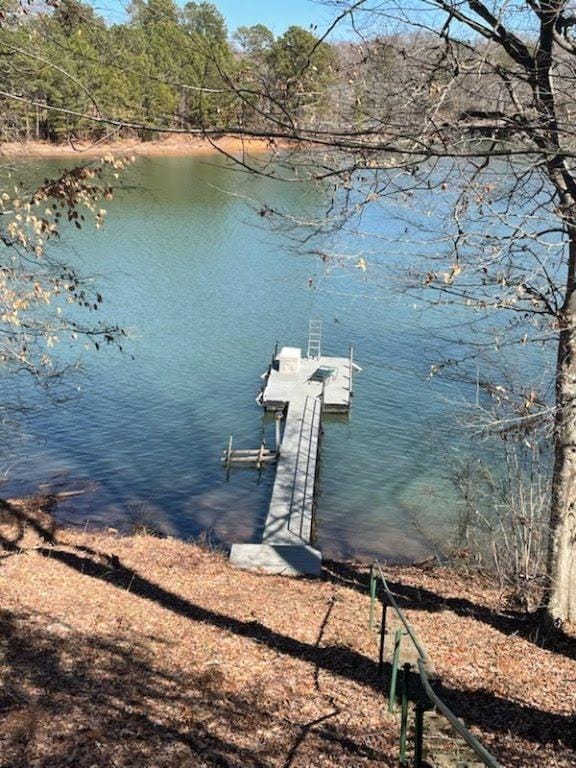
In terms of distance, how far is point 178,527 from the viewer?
1459 cm

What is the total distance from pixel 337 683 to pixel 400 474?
11.0 metres

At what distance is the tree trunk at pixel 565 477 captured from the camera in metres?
6.75

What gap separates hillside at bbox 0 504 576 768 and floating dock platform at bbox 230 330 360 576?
154 cm

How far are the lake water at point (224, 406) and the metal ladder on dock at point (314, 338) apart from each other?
0.40 metres

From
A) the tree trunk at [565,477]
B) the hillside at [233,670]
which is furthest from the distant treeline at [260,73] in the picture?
the hillside at [233,670]

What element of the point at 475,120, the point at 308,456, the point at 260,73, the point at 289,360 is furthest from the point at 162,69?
the point at 289,360

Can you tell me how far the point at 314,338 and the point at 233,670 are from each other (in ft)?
65.2

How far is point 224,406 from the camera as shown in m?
21.1

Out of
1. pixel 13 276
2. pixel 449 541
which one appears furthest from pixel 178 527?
pixel 13 276

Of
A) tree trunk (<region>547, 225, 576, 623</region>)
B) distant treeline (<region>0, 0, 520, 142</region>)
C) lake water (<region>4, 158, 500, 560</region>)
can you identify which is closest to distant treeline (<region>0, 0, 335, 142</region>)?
distant treeline (<region>0, 0, 520, 142</region>)

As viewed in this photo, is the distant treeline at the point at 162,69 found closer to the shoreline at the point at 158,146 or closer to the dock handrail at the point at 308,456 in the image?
the shoreline at the point at 158,146

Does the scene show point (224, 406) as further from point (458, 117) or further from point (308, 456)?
point (458, 117)

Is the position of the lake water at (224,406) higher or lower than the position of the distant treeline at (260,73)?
lower

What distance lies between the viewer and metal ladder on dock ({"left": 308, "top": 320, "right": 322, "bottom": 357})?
80.9ft
